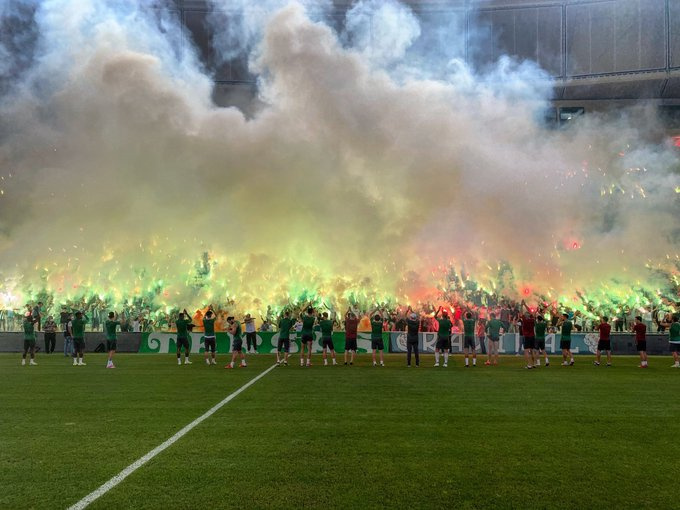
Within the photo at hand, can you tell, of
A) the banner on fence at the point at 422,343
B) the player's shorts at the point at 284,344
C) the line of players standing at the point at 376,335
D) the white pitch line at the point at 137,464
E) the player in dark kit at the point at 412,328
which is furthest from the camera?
the banner on fence at the point at 422,343

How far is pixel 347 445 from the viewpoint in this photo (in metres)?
6.58

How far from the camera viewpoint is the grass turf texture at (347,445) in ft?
15.8

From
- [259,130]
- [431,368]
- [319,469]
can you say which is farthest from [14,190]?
[319,469]

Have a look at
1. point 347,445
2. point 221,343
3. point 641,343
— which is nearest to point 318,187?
point 221,343

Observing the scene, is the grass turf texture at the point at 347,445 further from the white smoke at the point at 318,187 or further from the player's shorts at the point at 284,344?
the white smoke at the point at 318,187

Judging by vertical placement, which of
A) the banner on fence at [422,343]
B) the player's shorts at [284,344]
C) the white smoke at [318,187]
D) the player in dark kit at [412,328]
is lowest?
the banner on fence at [422,343]

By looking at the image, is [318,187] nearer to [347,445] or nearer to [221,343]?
[221,343]

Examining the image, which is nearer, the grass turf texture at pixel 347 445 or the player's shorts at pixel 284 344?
the grass turf texture at pixel 347 445

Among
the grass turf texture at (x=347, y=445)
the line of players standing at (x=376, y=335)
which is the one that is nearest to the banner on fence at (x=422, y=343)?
the line of players standing at (x=376, y=335)

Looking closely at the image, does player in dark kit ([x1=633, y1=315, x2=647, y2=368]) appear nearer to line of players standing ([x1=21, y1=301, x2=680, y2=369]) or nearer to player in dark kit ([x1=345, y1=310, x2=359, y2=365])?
line of players standing ([x1=21, y1=301, x2=680, y2=369])

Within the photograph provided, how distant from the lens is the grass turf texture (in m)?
4.81

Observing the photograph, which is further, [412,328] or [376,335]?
[376,335]

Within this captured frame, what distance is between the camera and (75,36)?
3058 centimetres

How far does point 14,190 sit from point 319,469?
31.3 meters
